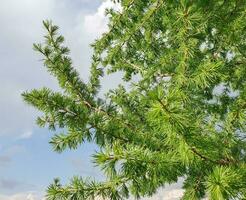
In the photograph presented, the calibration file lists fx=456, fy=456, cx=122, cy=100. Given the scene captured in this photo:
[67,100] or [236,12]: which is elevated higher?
[236,12]

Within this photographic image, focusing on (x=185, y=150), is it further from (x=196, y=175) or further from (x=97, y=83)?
(x=97, y=83)

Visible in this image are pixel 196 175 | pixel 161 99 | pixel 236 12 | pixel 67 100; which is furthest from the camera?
pixel 236 12

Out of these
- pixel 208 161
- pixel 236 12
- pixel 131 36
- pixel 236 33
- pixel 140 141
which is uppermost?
pixel 131 36

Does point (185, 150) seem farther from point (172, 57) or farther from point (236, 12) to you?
point (172, 57)

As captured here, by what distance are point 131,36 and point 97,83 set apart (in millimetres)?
1850

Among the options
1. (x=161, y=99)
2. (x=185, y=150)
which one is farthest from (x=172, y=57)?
(x=161, y=99)

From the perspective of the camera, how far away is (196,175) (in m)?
5.32

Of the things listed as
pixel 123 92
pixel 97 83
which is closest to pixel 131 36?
pixel 97 83

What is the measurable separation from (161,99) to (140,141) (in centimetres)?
226

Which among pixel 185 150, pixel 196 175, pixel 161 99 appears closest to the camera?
pixel 161 99

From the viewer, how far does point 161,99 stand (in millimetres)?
3240

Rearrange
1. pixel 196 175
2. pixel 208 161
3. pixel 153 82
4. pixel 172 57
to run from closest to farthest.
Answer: pixel 208 161 < pixel 196 175 < pixel 172 57 < pixel 153 82

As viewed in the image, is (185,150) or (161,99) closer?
(161,99)

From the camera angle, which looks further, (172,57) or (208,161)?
(172,57)
